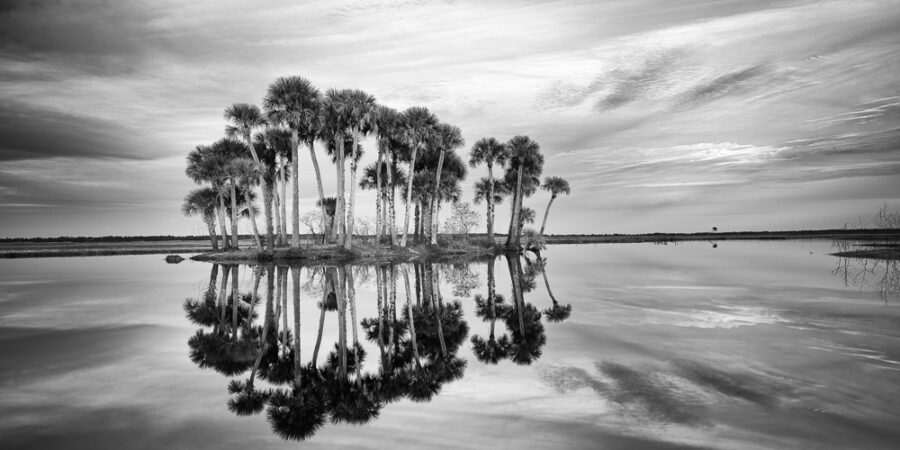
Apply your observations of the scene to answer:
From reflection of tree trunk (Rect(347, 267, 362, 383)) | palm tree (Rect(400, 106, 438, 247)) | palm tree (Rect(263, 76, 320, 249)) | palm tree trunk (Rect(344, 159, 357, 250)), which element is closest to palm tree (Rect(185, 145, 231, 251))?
palm tree (Rect(263, 76, 320, 249))

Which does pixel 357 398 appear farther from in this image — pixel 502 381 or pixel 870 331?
pixel 870 331

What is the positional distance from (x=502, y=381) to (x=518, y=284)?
1742 cm

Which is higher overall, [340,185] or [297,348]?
[340,185]

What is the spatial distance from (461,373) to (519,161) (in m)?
54.1

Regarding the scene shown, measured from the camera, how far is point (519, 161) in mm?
61688

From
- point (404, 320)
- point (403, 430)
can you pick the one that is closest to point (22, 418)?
point (403, 430)

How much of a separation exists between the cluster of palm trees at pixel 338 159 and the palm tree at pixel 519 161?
0.12 metres

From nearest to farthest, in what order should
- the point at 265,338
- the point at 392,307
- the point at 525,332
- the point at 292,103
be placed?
the point at 265,338, the point at 525,332, the point at 392,307, the point at 292,103

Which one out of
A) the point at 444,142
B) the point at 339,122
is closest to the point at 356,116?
the point at 339,122

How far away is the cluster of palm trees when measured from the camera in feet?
141

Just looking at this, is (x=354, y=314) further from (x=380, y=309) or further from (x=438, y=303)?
(x=438, y=303)

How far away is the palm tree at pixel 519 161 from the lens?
202ft

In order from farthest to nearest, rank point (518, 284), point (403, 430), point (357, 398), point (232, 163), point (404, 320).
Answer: point (232, 163)
point (518, 284)
point (404, 320)
point (357, 398)
point (403, 430)

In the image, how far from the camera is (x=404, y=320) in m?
15.4
